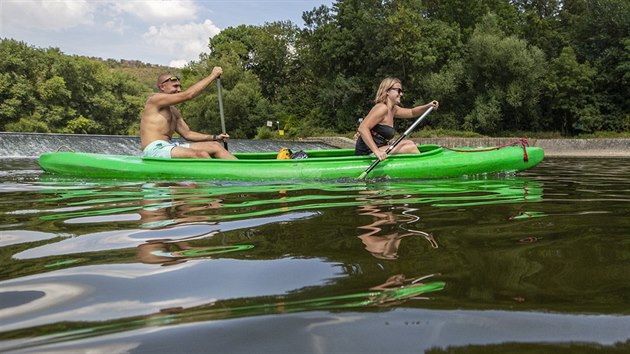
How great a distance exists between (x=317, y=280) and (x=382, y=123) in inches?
217

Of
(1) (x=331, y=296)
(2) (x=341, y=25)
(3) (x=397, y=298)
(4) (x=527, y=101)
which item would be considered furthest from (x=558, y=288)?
(2) (x=341, y=25)

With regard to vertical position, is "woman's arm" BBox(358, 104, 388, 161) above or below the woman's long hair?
below

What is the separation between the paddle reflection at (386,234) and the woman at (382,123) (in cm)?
302

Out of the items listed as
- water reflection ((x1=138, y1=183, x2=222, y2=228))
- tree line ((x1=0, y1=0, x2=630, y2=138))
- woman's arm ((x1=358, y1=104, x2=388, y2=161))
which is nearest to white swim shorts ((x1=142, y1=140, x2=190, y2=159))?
water reflection ((x1=138, y1=183, x2=222, y2=228))

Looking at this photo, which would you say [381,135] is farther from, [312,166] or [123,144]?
[123,144]

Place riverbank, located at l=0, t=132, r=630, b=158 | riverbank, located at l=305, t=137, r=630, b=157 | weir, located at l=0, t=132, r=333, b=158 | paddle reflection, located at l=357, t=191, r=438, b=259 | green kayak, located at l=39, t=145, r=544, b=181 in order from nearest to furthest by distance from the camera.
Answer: paddle reflection, located at l=357, t=191, r=438, b=259
green kayak, located at l=39, t=145, r=544, b=181
weir, located at l=0, t=132, r=333, b=158
riverbank, located at l=0, t=132, r=630, b=158
riverbank, located at l=305, t=137, r=630, b=157

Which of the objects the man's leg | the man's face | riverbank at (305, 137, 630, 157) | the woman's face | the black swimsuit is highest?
the man's face

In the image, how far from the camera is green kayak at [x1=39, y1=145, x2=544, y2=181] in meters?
6.69

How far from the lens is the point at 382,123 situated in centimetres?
714

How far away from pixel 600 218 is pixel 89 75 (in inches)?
2047

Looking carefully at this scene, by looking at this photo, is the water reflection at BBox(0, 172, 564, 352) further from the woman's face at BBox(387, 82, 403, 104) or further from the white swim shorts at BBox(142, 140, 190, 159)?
the white swim shorts at BBox(142, 140, 190, 159)

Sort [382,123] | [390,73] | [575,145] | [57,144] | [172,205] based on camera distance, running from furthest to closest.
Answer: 1. [390,73]
2. [575,145]
3. [57,144]
4. [382,123]
5. [172,205]

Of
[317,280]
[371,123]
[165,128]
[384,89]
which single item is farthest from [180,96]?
[317,280]

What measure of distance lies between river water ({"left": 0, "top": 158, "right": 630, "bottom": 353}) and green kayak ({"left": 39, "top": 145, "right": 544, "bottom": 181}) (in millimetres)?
2820
